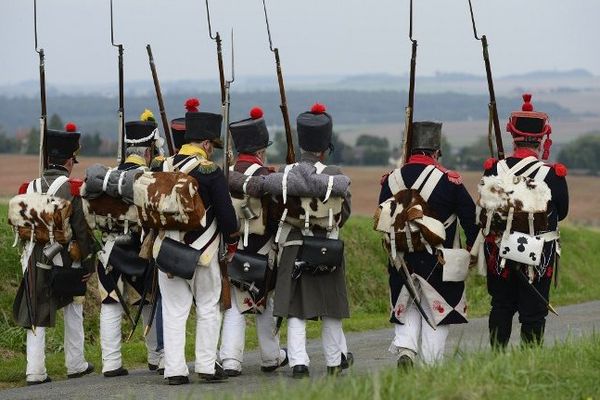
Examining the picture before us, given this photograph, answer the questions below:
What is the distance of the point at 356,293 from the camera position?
18.4m

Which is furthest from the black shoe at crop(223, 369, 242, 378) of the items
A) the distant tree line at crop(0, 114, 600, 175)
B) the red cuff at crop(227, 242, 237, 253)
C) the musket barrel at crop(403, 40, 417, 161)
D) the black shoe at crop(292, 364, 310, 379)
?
the distant tree line at crop(0, 114, 600, 175)

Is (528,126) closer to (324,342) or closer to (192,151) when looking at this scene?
(324,342)

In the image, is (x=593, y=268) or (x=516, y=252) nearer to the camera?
(x=516, y=252)

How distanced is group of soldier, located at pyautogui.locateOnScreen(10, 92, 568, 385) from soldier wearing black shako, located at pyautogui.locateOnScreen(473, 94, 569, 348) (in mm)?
12

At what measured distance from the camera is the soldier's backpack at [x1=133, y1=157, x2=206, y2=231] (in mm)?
10758

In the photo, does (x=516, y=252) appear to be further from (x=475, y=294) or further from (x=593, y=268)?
(x=593, y=268)

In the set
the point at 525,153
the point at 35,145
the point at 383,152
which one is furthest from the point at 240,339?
the point at 383,152

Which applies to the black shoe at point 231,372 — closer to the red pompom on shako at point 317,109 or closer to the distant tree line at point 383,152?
the red pompom on shako at point 317,109

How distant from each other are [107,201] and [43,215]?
1.64 ft

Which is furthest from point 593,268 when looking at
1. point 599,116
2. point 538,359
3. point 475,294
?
point 599,116

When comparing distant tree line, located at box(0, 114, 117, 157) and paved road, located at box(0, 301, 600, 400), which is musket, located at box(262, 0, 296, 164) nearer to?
paved road, located at box(0, 301, 600, 400)

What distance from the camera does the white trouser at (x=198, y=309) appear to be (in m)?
11.1

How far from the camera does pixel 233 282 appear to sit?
1175cm

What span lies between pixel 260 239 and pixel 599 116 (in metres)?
163
